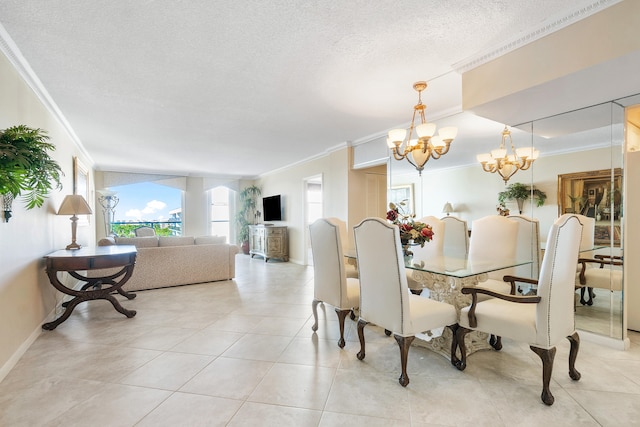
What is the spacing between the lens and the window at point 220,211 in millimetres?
9062

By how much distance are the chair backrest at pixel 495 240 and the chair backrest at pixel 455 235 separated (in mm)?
362

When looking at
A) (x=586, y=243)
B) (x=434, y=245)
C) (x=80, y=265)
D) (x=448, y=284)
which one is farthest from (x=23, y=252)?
(x=586, y=243)

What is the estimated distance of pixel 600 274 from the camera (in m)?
2.71

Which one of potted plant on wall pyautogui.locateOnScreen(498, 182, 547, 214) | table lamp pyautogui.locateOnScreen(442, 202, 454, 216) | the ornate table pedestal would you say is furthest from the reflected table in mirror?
table lamp pyautogui.locateOnScreen(442, 202, 454, 216)

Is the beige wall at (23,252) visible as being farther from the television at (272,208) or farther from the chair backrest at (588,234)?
the television at (272,208)

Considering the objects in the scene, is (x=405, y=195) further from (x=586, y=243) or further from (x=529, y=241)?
(x=586, y=243)

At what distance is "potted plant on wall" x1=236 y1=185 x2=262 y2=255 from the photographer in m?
9.06

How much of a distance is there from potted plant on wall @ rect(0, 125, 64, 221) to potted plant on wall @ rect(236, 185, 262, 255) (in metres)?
6.75

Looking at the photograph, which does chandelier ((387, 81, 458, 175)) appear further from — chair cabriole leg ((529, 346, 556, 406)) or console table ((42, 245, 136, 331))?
console table ((42, 245, 136, 331))

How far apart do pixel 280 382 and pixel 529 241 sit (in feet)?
9.05

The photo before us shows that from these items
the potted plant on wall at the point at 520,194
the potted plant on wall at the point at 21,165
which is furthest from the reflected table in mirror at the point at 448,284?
the potted plant on wall at the point at 21,165

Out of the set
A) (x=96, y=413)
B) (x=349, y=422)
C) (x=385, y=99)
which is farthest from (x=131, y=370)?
(x=385, y=99)

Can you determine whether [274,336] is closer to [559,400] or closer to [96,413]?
[96,413]

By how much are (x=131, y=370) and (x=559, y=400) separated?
9.11ft
